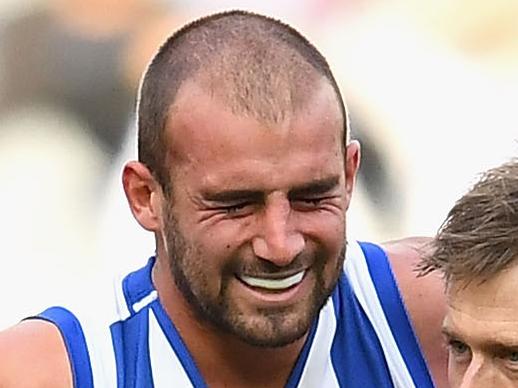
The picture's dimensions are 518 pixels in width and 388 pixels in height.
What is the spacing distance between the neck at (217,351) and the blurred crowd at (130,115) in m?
0.93

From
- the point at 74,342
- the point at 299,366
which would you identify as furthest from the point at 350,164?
the point at 74,342

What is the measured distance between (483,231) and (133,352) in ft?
1.76

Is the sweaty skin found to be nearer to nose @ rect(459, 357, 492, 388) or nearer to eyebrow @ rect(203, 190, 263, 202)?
eyebrow @ rect(203, 190, 263, 202)

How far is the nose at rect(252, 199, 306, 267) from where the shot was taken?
177 cm

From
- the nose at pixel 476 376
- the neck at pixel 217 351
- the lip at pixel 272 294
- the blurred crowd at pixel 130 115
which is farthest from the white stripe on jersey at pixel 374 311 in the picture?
the blurred crowd at pixel 130 115

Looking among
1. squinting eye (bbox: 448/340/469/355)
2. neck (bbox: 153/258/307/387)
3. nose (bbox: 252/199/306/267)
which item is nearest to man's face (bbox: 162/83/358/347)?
nose (bbox: 252/199/306/267)

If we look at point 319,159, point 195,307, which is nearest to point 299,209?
point 319,159

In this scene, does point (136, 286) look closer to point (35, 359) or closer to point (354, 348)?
point (35, 359)

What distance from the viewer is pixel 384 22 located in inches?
119

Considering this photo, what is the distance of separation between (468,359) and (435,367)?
0.38 m

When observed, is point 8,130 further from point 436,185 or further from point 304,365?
point 304,365

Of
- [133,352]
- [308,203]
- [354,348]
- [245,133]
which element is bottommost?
[354,348]

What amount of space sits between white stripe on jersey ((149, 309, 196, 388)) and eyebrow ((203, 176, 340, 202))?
9.9 inches

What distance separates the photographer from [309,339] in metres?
2.03
